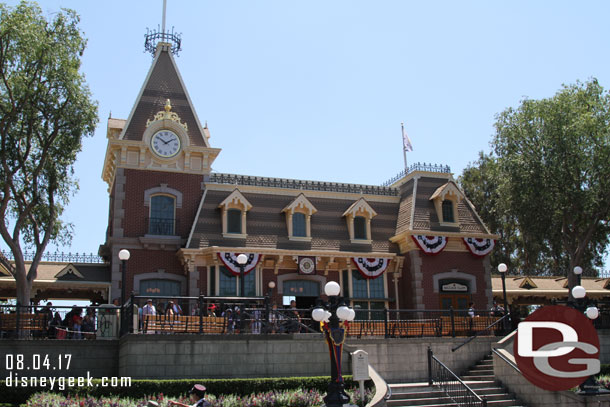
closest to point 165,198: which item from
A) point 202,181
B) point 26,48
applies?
point 202,181

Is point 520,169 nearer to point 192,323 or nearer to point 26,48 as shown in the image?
point 192,323

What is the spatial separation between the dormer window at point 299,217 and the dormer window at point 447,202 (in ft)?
20.9

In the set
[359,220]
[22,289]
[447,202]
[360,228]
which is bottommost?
[22,289]

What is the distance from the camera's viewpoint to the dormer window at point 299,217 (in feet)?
98.4

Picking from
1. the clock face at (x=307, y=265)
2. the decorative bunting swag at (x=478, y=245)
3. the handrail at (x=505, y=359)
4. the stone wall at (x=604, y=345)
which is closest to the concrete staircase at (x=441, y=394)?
the handrail at (x=505, y=359)

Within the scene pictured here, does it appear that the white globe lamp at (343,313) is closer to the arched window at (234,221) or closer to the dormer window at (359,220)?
the arched window at (234,221)

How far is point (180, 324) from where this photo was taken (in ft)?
64.4

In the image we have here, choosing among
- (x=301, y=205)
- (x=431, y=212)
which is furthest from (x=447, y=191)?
(x=301, y=205)

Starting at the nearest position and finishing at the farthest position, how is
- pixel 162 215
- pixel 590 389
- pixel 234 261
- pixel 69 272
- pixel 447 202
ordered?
pixel 590 389, pixel 69 272, pixel 234 261, pixel 162 215, pixel 447 202

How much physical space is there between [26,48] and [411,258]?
19089 millimetres

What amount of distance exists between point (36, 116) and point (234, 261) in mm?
9976

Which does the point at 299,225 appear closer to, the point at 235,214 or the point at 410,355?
the point at 235,214

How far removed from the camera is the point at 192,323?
19.8 metres

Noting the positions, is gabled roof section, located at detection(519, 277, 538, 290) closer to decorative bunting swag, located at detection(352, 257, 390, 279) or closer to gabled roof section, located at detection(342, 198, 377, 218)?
decorative bunting swag, located at detection(352, 257, 390, 279)
